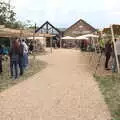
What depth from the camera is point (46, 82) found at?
17812mm

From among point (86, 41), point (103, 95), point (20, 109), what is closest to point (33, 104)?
point (20, 109)

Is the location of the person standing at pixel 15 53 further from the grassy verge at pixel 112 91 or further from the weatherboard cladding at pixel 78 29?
the weatherboard cladding at pixel 78 29

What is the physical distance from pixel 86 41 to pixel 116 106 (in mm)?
57568

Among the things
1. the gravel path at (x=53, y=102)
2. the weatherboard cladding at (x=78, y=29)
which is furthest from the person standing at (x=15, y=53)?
the weatherboard cladding at (x=78, y=29)

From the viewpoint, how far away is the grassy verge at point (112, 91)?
11.2m

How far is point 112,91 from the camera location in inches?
589

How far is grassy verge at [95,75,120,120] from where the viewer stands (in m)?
11.2

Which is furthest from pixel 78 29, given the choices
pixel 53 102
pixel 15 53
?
pixel 53 102

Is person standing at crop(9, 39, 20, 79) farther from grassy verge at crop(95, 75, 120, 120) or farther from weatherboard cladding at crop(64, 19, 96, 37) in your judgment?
weatherboard cladding at crop(64, 19, 96, 37)

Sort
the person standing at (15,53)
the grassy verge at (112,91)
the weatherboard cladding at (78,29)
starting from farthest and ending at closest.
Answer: the weatherboard cladding at (78,29) < the person standing at (15,53) < the grassy verge at (112,91)

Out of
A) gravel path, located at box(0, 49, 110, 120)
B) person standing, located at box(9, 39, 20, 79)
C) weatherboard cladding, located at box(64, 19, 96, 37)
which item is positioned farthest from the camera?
weatherboard cladding, located at box(64, 19, 96, 37)

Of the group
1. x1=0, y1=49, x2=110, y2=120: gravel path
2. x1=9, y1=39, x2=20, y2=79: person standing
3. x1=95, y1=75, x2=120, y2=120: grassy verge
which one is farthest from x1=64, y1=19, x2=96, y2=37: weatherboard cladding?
x1=0, y1=49, x2=110, y2=120: gravel path

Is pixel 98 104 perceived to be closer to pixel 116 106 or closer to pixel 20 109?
pixel 116 106

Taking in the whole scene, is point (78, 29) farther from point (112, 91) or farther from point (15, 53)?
point (112, 91)
